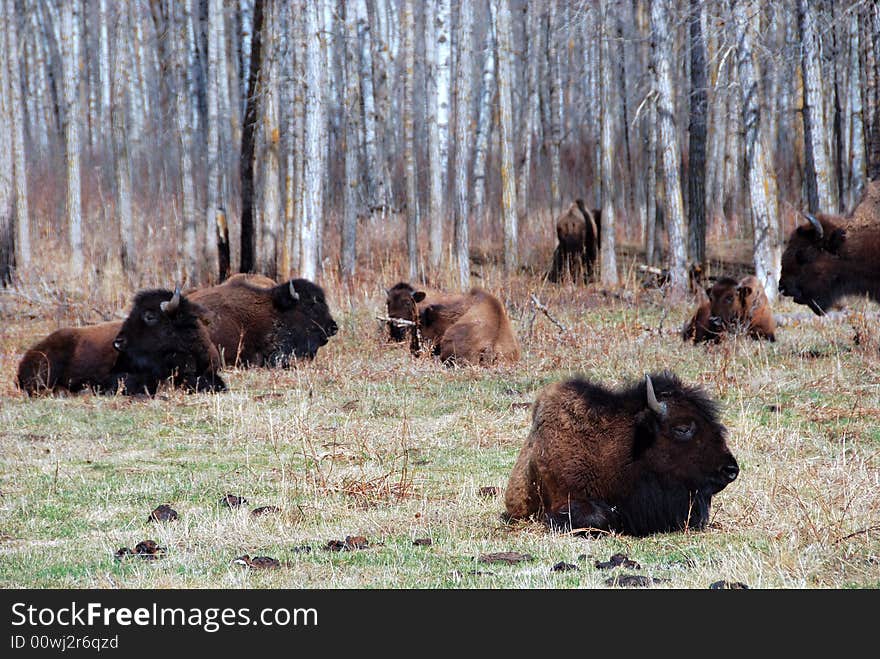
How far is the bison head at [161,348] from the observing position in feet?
42.1

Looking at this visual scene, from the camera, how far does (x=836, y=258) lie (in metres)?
13.7

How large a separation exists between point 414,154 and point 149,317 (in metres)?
12.7

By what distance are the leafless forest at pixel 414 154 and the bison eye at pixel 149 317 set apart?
21.1ft

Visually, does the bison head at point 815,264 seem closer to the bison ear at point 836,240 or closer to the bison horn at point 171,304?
the bison ear at point 836,240

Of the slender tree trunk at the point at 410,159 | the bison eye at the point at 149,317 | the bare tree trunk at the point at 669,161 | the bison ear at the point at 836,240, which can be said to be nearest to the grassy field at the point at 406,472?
the bison eye at the point at 149,317

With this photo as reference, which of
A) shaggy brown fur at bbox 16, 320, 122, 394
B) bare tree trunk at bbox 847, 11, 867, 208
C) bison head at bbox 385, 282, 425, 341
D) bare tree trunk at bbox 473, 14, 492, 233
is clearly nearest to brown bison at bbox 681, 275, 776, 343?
bison head at bbox 385, 282, 425, 341

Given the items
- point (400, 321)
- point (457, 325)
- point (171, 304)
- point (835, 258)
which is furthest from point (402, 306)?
point (835, 258)

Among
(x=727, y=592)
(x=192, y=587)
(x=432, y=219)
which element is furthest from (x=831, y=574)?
(x=432, y=219)

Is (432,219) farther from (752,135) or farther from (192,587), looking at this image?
(192,587)

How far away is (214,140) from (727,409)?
14861 millimetres

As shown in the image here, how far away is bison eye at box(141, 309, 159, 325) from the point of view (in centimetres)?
1290

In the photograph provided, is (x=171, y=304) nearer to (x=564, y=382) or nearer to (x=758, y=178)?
(x=564, y=382)

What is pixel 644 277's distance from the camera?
23406mm

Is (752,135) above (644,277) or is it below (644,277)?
above
